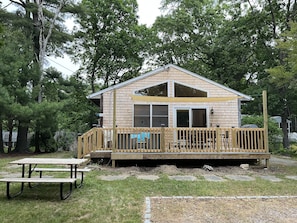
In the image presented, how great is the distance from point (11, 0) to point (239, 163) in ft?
50.8

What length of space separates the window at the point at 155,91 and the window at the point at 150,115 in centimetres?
57

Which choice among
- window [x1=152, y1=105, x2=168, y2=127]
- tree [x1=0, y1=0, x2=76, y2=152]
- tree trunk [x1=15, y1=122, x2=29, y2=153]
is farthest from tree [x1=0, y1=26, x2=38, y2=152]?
window [x1=152, y1=105, x2=168, y2=127]

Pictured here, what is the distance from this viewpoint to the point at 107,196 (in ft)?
15.4

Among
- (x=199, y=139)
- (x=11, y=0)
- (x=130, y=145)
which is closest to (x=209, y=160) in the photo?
(x=199, y=139)

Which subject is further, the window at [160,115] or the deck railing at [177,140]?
the window at [160,115]

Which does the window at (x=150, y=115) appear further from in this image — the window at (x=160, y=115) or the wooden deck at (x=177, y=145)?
the wooden deck at (x=177, y=145)

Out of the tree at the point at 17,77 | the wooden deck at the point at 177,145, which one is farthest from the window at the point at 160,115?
the tree at the point at 17,77

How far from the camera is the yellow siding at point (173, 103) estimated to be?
10898 millimetres

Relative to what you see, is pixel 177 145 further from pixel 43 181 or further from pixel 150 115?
pixel 43 181

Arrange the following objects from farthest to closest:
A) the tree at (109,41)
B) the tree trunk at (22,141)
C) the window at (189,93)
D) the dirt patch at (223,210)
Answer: the tree at (109,41) → the tree trunk at (22,141) → the window at (189,93) → the dirt patch at (223,210)

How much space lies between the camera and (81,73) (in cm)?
2162

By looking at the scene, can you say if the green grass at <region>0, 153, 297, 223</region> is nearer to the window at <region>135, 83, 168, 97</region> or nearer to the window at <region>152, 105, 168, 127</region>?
the window at <region>152, 105, 168, 127</region>

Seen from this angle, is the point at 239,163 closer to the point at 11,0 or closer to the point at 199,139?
the point at 199,139

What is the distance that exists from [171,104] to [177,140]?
2784 mm
